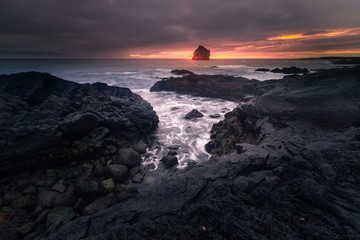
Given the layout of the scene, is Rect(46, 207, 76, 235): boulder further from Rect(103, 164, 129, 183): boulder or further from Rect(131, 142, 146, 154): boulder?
Rect(131, 142, 146, 154): boulder

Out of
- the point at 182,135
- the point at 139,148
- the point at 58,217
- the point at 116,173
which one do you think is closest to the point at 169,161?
the point at 139,148

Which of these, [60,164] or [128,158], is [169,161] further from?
[60,164]

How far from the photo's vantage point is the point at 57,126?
952 centimetres

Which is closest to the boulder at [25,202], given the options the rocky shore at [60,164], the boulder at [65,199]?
the rocky shore at [60,164]

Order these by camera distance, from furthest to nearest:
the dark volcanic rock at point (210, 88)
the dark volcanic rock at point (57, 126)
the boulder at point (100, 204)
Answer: the dark volcanic rock at point (210, 88)
the dark volcanic rock at point (57, 126)
the boulder at point (100, 204)

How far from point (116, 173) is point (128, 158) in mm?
1335

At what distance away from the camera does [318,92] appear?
9.50 meters

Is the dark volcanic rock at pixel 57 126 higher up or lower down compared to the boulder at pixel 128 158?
higher up

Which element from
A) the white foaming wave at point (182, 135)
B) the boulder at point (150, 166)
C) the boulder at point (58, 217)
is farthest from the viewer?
the white foaming wave at point (182, 135)

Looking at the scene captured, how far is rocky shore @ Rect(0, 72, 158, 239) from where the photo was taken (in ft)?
21.2

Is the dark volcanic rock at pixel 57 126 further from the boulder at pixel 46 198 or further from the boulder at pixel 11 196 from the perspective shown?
the boulder at pixel 46 198

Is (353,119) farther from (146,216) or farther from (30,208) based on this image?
(30,208)

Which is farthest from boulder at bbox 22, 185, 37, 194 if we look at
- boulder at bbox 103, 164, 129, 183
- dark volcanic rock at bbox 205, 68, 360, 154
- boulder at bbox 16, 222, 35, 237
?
dark volcanic rock at bbox 205, 68, 360, 154

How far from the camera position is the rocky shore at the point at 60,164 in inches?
254
